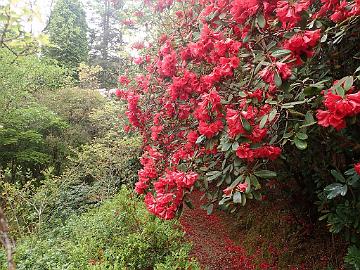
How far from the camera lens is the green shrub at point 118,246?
3709 mm

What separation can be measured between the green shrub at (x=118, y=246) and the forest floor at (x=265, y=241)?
0.51 metres

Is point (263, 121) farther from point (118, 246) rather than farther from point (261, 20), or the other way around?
point (118, 246)

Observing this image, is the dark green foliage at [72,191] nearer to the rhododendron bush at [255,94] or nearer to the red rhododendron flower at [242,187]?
the rhododendron bush at [255,94]

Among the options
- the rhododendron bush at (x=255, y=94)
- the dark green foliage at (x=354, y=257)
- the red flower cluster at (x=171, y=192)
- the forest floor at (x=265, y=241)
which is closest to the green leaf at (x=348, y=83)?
the rhododendron bush at (x=255, y=94)

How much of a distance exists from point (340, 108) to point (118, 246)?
324cm

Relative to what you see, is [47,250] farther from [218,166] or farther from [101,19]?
[101,19]

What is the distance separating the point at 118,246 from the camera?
405 cm

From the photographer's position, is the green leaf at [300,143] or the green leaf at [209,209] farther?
the green leaf at [209,209]

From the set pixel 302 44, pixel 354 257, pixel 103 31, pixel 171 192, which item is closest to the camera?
pixel 302 44

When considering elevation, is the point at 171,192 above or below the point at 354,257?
above

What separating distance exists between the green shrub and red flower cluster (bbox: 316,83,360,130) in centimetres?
233

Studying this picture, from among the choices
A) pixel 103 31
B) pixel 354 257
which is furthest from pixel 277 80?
pixel 103 31

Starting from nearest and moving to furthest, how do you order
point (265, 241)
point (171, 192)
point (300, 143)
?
point (300, 143) → point (171, 192) → point (265, 241)

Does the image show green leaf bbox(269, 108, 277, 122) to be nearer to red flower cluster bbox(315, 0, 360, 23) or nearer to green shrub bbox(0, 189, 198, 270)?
red flower cluster bbox(315, 0, 360, 23)
